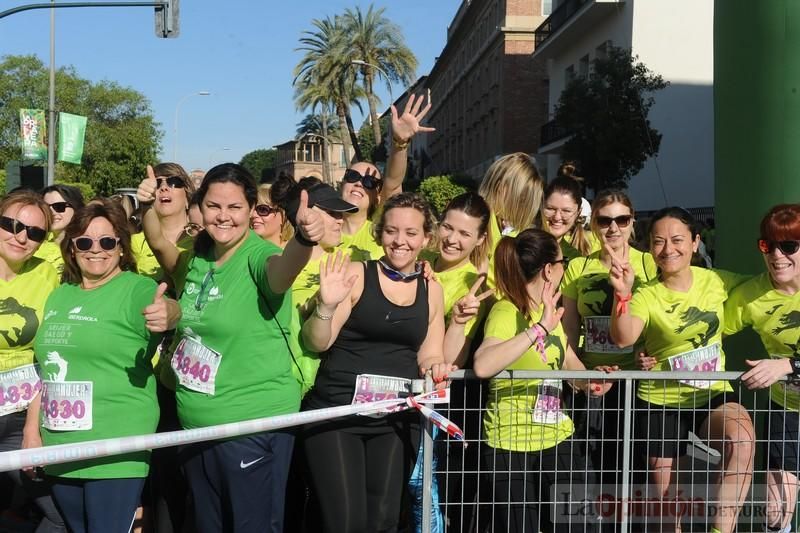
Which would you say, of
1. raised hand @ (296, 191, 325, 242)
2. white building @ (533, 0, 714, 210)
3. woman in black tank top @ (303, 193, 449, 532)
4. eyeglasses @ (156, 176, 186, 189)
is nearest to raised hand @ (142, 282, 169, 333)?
woman in black tank top @ (303, 193, 449, 532)

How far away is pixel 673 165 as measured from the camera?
2791 cm

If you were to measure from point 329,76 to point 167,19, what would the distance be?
31.5 meters

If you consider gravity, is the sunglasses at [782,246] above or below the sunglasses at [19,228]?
below

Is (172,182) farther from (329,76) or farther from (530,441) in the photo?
(329,76)

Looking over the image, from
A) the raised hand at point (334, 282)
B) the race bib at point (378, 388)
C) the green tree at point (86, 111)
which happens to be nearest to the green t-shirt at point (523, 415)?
the race bib at point (378, 388)

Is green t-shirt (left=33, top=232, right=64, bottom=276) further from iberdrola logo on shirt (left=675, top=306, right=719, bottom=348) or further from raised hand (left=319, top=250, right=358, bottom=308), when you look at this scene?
iberdrola logo on shirt (left=675, top=306, right=719, bottom=348)

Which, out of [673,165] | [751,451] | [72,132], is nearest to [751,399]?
[751,451]

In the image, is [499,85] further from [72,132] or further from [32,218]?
[32,218]

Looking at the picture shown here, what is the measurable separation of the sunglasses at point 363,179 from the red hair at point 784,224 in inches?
91.1

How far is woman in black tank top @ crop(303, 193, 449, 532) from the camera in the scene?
374cm

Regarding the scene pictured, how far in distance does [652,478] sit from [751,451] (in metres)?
0.49

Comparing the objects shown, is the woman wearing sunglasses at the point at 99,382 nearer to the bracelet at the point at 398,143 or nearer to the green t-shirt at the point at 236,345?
the green t-shirt at the point at 236,345

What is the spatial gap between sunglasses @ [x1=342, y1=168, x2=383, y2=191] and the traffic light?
48.5ft

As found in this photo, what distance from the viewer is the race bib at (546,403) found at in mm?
3938
